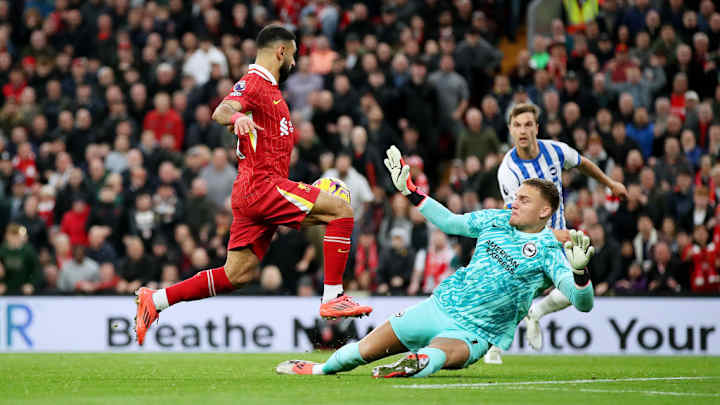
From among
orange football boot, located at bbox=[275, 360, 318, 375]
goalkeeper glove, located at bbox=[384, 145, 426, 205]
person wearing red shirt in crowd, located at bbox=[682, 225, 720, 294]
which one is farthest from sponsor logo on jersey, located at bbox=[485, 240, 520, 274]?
person wearing red shirt in crowd, located at bbox=[682, 225, 720, 294]

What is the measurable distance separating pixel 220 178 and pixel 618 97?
6.41 meters

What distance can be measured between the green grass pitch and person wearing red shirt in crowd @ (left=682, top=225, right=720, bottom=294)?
3.95 meters

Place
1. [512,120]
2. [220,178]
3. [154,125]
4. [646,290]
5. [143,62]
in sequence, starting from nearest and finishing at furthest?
[512,120]
[646,290]
[220,178]
[154,125]
[143,62]

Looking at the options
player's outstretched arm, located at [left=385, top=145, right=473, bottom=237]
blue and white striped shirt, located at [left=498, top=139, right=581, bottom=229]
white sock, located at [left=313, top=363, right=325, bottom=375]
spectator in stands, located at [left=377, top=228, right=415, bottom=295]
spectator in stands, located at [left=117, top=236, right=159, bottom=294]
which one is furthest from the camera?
spectator in stands, located at [left=117, top=236, right=159, bottom=294]

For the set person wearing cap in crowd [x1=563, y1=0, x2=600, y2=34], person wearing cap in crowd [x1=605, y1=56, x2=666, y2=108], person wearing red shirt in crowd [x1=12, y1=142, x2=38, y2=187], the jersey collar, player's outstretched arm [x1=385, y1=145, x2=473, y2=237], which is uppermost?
person wearing cap in crowd [x1=563, y1=0, x2=600, y2=34]

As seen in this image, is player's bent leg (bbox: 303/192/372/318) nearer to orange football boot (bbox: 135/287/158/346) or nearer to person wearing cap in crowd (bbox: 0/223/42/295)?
orange football boot (bbox: 135/287/158/346)

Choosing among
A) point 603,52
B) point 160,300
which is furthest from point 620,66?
point 160,300

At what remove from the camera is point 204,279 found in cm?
986

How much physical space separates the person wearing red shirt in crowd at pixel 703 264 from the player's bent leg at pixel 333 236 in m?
7.54

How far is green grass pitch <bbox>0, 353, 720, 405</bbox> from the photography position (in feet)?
23.3

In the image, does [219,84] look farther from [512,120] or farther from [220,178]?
[512,120]

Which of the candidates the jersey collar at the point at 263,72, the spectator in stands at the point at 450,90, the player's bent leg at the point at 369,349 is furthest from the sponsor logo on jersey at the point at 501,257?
the spectator in stands at the point at 450,90

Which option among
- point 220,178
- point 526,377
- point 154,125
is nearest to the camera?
point 526,377

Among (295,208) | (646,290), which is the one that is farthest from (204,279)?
(646,290)
